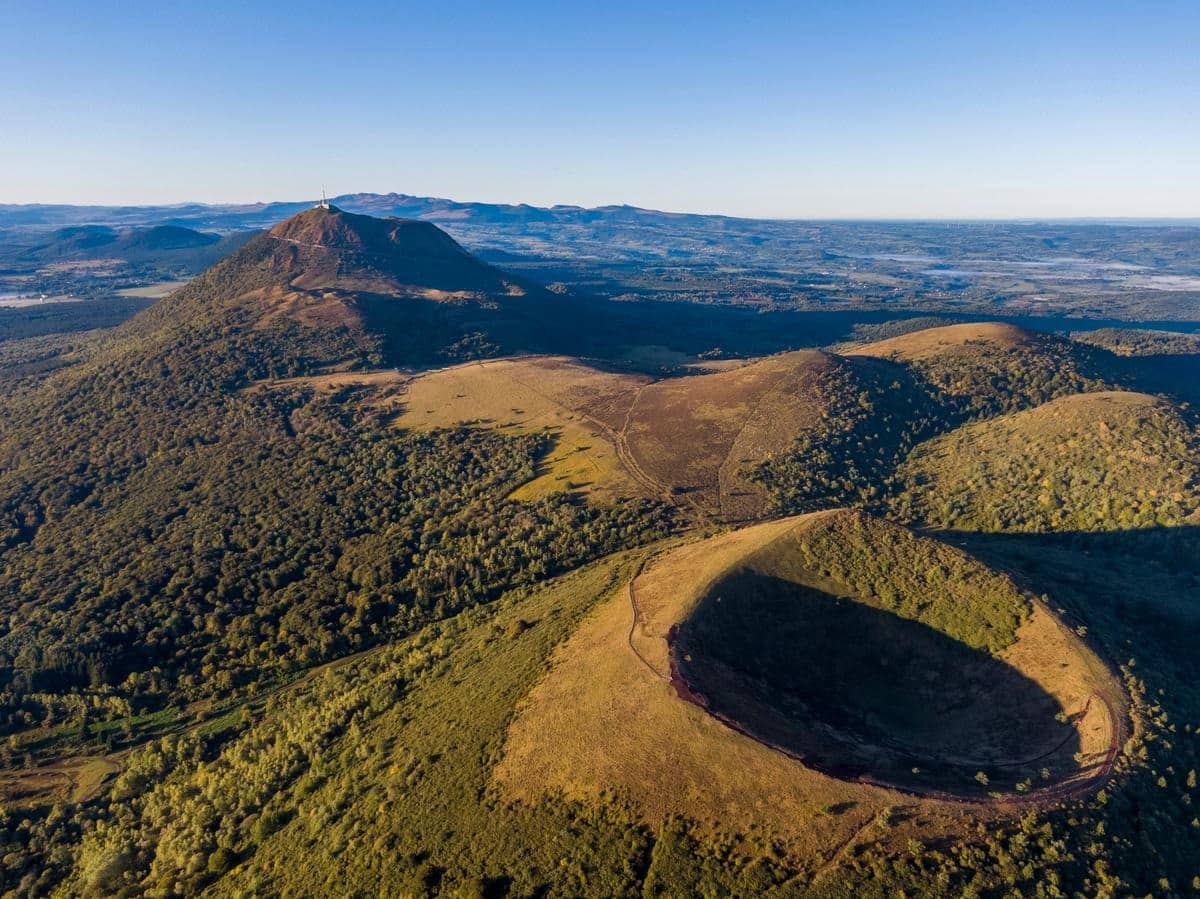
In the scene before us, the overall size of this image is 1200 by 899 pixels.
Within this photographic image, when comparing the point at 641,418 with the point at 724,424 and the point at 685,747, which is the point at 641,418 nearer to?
the point at 724,424

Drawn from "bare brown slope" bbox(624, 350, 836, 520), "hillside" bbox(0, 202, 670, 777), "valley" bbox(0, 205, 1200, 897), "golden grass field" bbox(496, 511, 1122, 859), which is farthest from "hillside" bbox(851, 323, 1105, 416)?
"golden grass field" bbox(496, 511, 1122, 859)

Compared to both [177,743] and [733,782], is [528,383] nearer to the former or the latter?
[177,743]

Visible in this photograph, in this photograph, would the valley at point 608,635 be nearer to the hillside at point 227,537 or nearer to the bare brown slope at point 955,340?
the hillside at point 227,537

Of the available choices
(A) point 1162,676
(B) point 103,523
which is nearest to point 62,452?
(B) point 103,523

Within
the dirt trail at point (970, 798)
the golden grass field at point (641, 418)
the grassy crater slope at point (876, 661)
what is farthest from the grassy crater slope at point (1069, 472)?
the dirt trail at point (970, 798)

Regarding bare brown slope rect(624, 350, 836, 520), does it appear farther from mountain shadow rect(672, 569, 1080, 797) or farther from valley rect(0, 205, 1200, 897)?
mountain shadow rect(672, 569, 1080, 797)

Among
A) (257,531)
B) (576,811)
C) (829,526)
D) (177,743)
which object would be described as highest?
(829,526)
